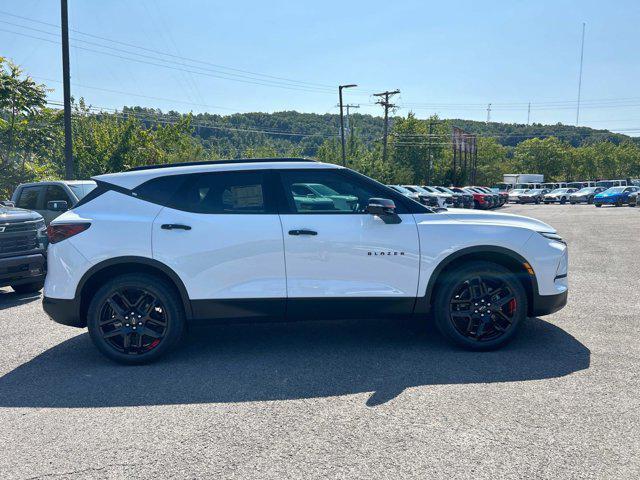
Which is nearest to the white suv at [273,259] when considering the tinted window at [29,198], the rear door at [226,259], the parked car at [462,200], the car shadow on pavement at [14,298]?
the rear door at [226,259]

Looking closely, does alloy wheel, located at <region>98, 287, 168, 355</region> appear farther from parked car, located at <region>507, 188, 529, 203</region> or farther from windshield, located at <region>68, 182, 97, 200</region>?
parked car, located at <region>507, 188, 529, 203</region>

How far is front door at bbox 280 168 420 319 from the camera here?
461 cm

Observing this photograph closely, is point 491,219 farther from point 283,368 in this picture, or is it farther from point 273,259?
point 283,368

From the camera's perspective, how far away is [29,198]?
10.5m

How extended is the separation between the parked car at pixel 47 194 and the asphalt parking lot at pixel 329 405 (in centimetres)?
493

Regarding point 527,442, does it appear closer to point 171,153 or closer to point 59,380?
point 59,380

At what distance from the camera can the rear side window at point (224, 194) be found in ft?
15.4

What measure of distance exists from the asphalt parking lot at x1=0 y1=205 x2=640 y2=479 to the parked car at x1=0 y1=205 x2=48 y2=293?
1.51 meters

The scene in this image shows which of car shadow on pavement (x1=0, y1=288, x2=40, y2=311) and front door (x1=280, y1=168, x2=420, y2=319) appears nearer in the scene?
front door (x1=280, y1=168, x2=420, y2=319)

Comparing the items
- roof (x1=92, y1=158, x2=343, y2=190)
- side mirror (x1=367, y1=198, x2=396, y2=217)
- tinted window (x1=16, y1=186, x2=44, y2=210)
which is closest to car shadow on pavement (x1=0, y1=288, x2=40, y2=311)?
tinted window (x1=16, y1=186, x2=44, y2=210)

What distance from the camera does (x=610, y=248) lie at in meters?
12.6

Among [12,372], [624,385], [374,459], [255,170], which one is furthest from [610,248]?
[12,372]

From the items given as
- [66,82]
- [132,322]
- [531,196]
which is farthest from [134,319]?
[531,196]

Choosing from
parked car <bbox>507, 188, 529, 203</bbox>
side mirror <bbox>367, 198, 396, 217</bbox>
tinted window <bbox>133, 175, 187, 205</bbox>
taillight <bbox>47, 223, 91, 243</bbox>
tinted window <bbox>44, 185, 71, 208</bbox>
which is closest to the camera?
side mirror <bbox>367, 198, 396, 217</bbox>
